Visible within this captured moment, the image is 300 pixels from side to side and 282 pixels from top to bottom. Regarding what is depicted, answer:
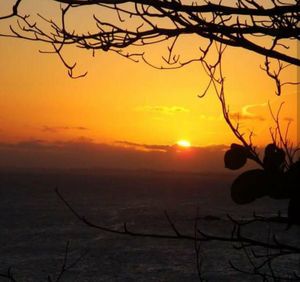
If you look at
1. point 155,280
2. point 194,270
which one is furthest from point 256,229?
point 155,280

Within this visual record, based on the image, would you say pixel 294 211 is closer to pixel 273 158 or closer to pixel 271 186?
pixel 271 186

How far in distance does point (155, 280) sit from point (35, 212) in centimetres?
5116

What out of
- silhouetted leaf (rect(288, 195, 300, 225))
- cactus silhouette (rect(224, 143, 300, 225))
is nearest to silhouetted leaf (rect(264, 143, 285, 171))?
cactus silhouette (rect(224, 143, 300, 225))

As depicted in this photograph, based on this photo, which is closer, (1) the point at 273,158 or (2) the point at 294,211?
(2) the point at 294,211

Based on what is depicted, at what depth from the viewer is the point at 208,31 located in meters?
1.73

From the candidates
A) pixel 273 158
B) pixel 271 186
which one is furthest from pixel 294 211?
pixel 273 158

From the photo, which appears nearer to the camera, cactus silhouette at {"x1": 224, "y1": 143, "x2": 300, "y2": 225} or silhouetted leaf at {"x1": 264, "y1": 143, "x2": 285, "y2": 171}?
cactus silhouette at {"x1": 224, "y1": 143, "x2": 300, "y2": 225}

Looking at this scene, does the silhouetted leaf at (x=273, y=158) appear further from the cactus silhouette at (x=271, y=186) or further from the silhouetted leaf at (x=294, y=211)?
the silhouetted leaf at (x=294, y=211)

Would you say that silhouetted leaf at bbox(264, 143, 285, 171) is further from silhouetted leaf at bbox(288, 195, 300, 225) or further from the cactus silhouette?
silhouetted leaf at bbox(288, 195, 300, 225)

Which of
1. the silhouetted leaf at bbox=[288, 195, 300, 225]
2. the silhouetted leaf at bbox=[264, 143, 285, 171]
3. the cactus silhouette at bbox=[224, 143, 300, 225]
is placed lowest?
the silhouetted leaf at bbox=[288, 195, 300, 225]

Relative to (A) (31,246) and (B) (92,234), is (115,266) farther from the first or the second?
(B) (92,234)

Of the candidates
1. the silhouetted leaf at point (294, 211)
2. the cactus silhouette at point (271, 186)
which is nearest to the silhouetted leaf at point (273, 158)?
the cactus silhouette at point (271, 186)

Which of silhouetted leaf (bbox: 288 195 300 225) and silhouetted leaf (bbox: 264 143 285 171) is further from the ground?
silhouetted leaf (bbox: 264 143 285 171)

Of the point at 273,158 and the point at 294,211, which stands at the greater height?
the point at 273,158
